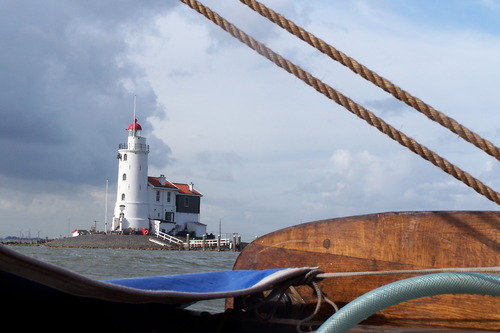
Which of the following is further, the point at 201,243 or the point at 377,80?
the point at 201,243

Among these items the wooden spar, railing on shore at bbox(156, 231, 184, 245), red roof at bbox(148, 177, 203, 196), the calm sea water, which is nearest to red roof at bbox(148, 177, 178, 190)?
red roof at bbox(148, 177, 203, 196)

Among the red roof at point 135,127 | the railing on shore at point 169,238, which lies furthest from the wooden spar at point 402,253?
the red roof at point 135,127

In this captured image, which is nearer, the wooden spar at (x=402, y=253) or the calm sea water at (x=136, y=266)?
the wooden spar at (x=402, y=253)

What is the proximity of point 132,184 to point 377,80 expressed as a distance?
1780 inches

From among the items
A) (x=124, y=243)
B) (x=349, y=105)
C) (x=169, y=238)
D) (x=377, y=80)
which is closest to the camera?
(x=377, y=80)

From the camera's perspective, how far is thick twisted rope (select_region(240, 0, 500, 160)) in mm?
2082

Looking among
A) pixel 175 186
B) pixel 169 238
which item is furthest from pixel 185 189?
pixel 169 238

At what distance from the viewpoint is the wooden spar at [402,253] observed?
2.28 m

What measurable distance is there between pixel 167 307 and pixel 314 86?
3.65 ft

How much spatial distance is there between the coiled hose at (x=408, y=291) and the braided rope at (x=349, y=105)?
1.88 ft

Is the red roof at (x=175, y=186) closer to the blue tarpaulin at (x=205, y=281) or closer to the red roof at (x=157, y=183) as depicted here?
the red roof at (x=157, y=183)

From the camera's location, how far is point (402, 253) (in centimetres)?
243

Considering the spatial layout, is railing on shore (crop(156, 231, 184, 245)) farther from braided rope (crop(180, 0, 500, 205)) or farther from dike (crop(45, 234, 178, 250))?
braided rope (crop(180, 0, 500, 205))

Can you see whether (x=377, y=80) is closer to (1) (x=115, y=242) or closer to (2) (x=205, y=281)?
(2) (x=205, y=281)
